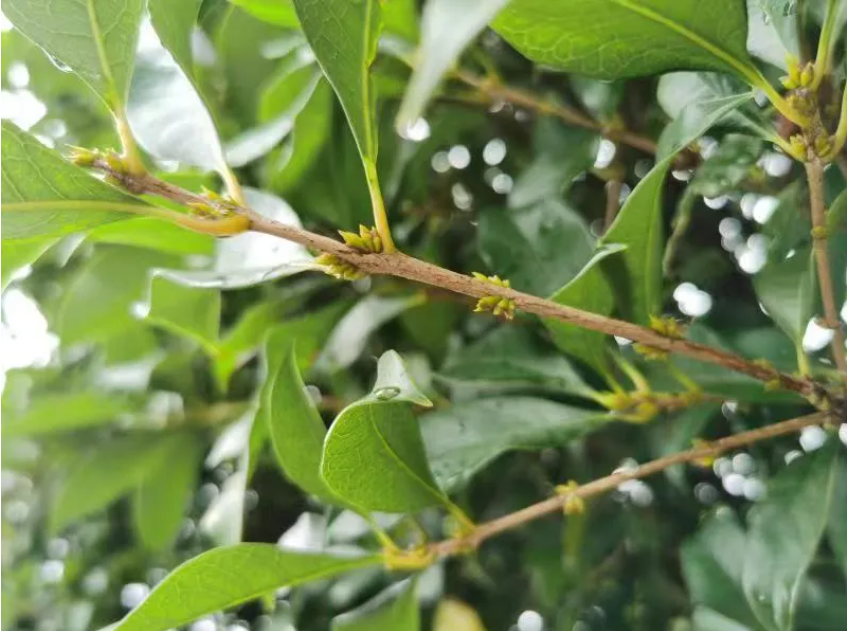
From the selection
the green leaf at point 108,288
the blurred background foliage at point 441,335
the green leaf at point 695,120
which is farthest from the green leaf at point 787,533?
the green leaf at point 108,288

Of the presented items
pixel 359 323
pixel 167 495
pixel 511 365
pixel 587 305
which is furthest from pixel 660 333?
pixel 167 495

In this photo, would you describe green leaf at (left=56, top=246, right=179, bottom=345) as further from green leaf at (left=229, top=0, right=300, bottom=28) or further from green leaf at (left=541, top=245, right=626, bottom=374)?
green leaf at (left=541, top=245, right=626, bottom=374)

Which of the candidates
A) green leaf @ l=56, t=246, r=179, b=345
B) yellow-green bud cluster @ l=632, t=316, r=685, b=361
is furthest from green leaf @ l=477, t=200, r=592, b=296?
green leaf @ l=56, t=246, r=179, b=345

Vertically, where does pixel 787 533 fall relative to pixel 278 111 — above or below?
below

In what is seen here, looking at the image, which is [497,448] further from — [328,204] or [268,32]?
[268,32]

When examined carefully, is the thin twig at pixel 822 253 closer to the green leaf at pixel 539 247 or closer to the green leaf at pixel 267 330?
the green leaf at pixel 539 247

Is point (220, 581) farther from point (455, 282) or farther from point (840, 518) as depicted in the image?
point (840, 518)
